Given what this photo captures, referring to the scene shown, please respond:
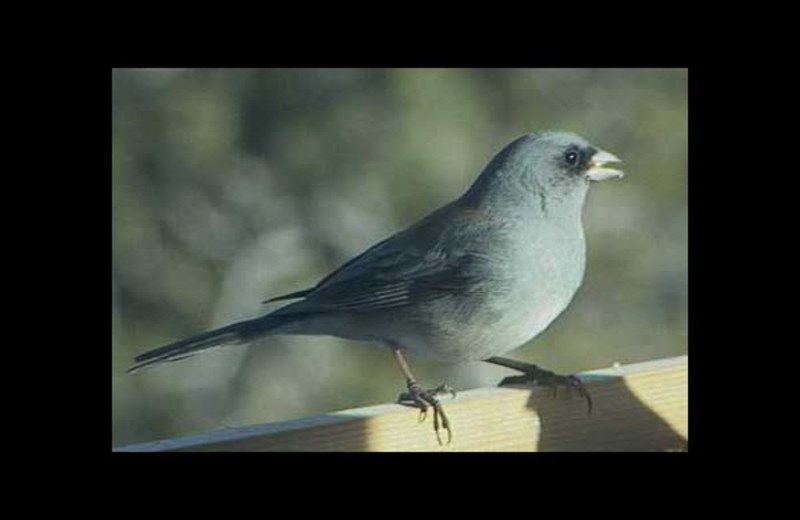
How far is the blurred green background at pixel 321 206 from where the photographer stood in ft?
19.5

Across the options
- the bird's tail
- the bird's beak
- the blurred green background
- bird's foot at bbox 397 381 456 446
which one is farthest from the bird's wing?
the blurred green background

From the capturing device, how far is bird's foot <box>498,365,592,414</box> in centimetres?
255

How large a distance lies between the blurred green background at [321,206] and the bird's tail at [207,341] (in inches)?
114

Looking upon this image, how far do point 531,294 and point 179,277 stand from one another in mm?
3437

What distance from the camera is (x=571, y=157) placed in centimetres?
307

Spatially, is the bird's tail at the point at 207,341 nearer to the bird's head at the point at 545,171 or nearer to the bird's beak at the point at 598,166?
the bird's head at the point at 545,171

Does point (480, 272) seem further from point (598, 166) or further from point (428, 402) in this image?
point (428, 402)

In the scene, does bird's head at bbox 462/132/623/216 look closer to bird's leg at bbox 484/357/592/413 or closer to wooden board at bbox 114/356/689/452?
bird's leg at bbox 484/357/592/413

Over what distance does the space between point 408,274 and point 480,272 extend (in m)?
0.16

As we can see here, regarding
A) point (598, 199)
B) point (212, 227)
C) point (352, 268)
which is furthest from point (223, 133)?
point (352, 268)

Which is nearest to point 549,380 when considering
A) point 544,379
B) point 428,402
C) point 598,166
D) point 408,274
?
point 544,379

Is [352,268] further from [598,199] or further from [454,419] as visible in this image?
[598,199]

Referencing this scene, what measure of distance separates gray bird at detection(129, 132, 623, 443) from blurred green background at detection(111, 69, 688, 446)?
8.91 ft

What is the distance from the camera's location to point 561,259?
2.96m
